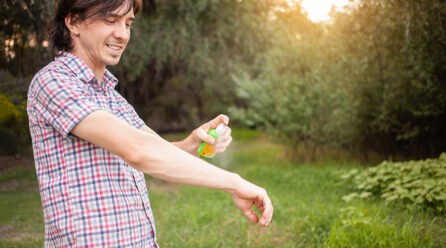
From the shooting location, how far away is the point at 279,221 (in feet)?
14.0

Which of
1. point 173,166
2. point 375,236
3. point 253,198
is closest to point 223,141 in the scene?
point 253,198

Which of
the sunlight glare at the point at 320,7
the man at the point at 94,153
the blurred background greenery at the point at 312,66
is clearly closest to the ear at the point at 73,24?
the man at the point at 94,153

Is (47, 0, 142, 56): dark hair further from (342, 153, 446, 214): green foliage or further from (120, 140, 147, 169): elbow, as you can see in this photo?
(342, 153, 446, 214): green foliage

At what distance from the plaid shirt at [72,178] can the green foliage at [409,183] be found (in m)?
3.40

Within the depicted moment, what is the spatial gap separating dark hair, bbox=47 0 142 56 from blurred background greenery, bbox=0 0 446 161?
2.83 metres

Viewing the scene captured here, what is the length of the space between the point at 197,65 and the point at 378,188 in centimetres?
472

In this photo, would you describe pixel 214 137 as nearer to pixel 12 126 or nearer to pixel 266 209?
pixel 266 209

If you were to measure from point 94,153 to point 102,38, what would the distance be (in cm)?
43

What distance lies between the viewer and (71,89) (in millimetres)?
1167

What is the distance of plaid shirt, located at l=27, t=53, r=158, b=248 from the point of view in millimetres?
1184

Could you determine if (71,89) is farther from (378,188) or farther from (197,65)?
(197,65)

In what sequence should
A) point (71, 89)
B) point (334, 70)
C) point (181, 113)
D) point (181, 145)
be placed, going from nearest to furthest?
point (71, 89)
point (181, 145)
point (334, 70)
point (181, 113)

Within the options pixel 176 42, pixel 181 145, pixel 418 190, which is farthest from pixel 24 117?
pixel 176 42

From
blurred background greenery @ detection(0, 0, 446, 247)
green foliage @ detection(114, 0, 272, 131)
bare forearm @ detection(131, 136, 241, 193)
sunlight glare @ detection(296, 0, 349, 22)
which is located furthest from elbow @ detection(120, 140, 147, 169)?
sunlight glare @ detection(296, 0, 349, 22)
